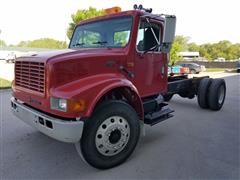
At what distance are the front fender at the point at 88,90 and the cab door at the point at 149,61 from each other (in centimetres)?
81

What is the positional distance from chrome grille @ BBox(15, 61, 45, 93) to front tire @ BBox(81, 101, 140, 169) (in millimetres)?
870

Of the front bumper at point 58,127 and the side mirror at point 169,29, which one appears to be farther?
the side mirror at point 169,29

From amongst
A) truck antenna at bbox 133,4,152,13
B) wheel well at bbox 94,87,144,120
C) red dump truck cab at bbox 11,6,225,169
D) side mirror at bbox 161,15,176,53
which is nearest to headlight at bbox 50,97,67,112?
red dump truck cab at bbox 11,6,225,169

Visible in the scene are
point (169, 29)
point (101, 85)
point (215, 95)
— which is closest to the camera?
point (101, 85)

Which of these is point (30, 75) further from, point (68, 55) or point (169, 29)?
point (169, 29)

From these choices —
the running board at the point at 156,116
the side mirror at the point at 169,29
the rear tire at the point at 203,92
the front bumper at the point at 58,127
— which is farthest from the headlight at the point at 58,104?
the rear tire at the point at 203,92

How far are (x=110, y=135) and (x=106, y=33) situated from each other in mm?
1787

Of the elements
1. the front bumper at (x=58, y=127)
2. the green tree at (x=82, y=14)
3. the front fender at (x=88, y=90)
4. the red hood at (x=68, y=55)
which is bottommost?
the front bumper at (x=58, y=127)

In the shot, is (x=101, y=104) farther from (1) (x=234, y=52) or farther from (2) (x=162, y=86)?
(1) (x=234, y=52)

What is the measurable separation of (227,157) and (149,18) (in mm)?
2656

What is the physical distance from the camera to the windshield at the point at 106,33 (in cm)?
407

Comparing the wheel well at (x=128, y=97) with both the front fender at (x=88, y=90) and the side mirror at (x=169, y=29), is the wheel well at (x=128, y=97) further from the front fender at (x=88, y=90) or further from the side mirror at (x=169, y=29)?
the side mirror at (x=169, y=29)

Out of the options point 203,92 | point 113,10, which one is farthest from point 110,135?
point 203,92

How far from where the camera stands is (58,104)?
3.15m
